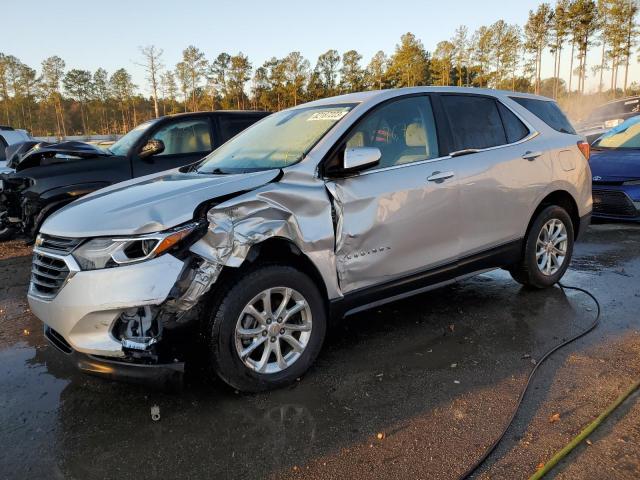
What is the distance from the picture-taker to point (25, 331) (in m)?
4.24

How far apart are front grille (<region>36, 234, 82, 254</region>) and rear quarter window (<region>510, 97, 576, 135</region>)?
12.8ft

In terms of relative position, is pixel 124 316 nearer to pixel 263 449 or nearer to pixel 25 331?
pixel 263 449

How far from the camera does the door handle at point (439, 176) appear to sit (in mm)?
3660

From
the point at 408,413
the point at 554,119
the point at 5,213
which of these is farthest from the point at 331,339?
the point at 5,213

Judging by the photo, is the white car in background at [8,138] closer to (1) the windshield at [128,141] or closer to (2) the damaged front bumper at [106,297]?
(1) the windshield at [128,141]

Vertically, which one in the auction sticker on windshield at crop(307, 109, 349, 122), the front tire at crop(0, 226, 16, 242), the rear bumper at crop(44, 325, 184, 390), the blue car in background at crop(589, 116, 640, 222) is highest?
the auction sticker on windshield at crop(307, 109, 349, 122)

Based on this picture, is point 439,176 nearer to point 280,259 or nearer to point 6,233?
point 280,259

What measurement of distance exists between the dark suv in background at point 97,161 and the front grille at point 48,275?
3487 mm

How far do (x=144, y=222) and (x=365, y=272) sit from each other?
4.81ft

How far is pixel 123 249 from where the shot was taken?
265cm

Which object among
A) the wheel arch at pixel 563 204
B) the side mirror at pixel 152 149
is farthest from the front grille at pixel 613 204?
the side mirror at pixel 152 149

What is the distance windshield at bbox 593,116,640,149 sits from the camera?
8.21m

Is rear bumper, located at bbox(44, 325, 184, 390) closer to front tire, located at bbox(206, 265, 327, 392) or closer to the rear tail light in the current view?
front tire, located at bbox(206, 265, 327, 392)

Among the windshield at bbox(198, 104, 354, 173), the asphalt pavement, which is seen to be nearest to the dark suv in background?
Result: the asphalt pavement
